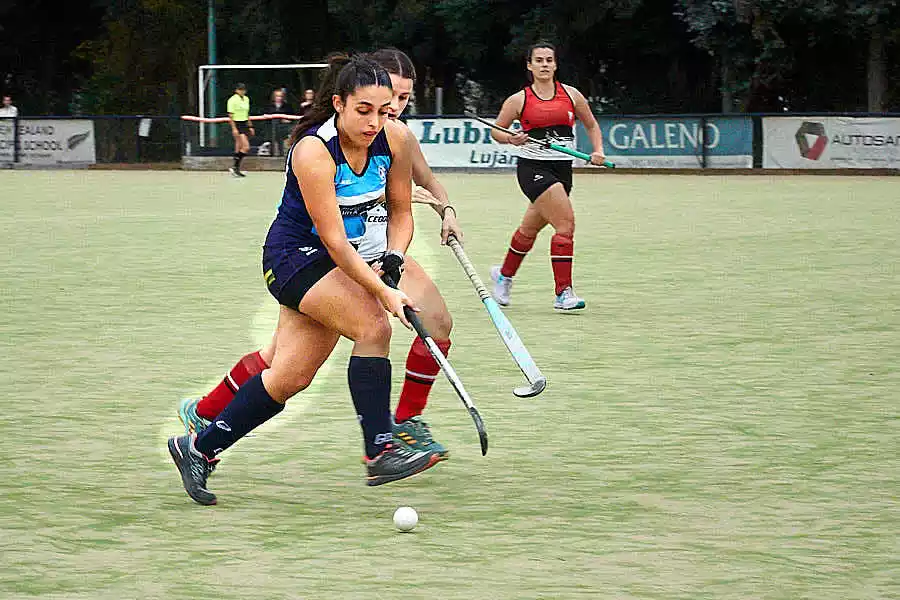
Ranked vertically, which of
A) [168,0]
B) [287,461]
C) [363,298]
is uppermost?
[168,0]

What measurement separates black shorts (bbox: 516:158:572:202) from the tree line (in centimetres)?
2494

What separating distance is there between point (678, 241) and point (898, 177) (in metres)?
12.8

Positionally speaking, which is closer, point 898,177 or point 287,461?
point 287,461

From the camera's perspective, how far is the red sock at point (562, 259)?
34.2 feet

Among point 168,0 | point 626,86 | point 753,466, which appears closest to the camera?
point 753,466

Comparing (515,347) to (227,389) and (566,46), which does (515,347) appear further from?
(566,46)

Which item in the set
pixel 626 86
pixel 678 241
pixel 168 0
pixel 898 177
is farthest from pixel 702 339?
pixel 168 0

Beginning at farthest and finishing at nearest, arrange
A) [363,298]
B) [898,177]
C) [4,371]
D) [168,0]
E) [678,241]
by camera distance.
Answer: [168,0] < [898,177] < [678,241] < [4,371] < [363,298]

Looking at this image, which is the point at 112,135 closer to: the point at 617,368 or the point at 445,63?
the point at 445,63

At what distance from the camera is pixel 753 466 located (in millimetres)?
5773

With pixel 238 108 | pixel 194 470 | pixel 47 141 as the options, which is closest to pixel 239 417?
pixel 194 470

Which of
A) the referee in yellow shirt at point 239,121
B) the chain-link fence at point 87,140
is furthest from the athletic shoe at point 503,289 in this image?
the chain-link fence at point 87,140

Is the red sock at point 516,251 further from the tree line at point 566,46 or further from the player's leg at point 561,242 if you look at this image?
the tree line at point 566,46

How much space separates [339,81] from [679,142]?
25598 mm
